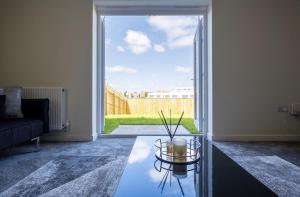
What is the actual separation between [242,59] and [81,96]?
237 cm

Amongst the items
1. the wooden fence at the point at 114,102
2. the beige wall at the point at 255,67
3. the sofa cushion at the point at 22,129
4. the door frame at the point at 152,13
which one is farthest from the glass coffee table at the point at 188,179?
the wooden fence at the point at 114,102

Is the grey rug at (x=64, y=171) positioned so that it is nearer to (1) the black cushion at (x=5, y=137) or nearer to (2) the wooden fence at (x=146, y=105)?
(1) the black cushion at (x=5, y=137)

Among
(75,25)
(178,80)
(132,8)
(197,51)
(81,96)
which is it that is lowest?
(81,96)

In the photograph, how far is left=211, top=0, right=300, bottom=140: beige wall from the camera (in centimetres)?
343

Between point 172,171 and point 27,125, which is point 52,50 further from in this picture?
point 172,171

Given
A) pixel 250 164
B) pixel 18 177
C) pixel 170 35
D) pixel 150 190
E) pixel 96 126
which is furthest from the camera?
pixel 170 35

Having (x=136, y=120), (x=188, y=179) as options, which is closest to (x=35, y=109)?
(x=188, y=179)

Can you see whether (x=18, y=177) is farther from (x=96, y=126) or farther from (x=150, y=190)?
(x=96, y=126)

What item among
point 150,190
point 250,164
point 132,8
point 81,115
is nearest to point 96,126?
point 81,115

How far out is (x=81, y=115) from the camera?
344cm

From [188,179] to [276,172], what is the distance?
4.30ft

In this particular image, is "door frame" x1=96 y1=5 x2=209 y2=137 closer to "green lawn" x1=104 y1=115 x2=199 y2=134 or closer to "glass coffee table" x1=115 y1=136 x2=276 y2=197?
"green lawn" x1=104 y1=115 x2=199 y2=134

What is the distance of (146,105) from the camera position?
191 inches

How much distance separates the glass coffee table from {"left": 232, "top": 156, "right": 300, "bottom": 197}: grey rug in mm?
633
